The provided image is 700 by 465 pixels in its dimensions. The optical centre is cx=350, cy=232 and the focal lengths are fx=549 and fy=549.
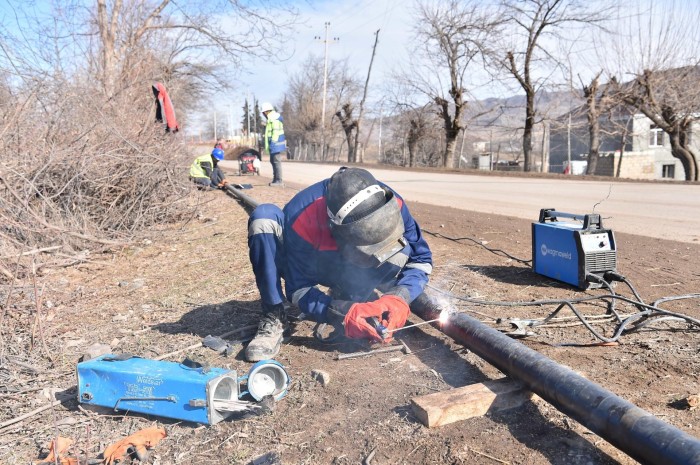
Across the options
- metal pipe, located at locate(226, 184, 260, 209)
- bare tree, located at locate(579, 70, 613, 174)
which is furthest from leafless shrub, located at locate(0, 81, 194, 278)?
bare tree, located at locate(579, 70, 613, 174)

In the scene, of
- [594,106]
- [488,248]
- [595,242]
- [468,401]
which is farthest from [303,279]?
[594,106]

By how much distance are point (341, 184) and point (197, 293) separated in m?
2.46

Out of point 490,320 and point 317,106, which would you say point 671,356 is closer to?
point 490,320

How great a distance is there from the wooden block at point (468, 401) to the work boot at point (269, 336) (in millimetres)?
1100

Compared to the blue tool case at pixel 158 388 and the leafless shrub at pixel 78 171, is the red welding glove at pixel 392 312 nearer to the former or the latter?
the blue tool case at pixel 158 388

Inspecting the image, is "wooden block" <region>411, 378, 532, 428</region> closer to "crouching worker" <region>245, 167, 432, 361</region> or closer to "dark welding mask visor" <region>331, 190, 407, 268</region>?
"crouching worker" <region>245, 167, 432, 361</region>

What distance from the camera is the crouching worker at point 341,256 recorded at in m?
2.83

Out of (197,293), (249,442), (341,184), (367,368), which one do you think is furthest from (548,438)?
(197,293)

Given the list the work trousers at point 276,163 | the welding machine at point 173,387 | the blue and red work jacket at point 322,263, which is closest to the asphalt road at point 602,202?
the work trousers at point 276,163

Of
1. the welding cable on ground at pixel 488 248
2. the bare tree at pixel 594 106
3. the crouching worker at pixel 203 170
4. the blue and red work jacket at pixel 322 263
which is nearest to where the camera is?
the blue and red work jacket at pixel 322 263

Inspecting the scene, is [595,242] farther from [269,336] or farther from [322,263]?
[269,336]

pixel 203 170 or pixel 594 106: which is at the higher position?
pixel 594 106

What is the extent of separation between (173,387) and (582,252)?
3.14m

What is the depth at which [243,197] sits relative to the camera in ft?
34.0
